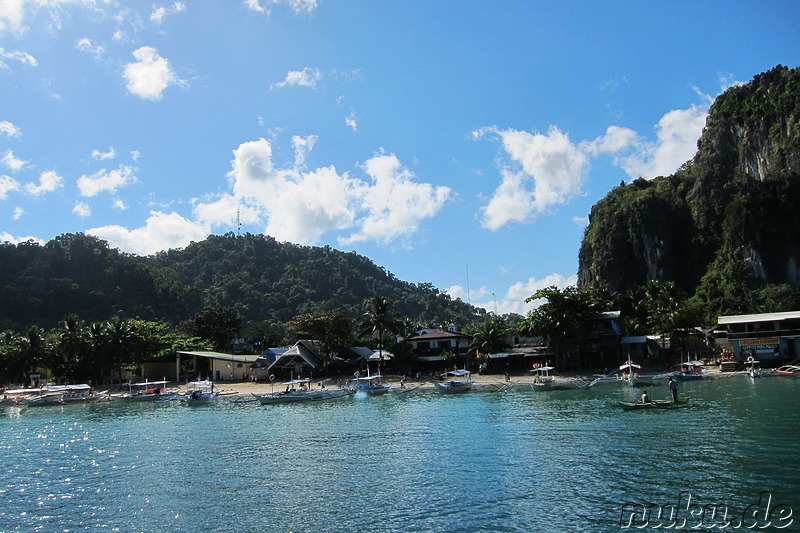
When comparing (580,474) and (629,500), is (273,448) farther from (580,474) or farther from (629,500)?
(629,500)

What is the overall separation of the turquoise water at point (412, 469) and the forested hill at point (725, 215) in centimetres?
6777

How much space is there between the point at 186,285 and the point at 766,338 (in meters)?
133

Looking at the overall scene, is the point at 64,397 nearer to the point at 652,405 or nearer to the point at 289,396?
the point at 289,396

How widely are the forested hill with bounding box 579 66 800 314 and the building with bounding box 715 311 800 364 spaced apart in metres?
22.2

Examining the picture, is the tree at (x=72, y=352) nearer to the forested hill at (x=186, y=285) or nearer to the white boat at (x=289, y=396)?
the white boat at (x=289, y=396)

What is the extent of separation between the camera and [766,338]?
215 feet

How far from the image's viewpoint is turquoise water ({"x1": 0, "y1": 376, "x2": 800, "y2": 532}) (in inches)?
682

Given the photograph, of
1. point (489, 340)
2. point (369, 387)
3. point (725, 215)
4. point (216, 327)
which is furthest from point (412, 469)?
point (725, 215)

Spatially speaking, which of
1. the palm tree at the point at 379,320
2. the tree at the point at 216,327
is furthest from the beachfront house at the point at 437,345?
the tree at the point at 216,327

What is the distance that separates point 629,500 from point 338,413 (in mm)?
28454

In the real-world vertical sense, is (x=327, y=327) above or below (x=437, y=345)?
above

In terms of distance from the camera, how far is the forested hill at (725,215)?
97.1 metres

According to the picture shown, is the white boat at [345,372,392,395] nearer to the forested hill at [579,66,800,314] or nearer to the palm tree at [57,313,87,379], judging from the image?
the palm tree at [57,313,87,379]

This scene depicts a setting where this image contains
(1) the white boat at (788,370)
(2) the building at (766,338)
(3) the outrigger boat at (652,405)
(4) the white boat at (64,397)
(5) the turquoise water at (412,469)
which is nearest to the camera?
(5) the turquoise water at (412,469)
